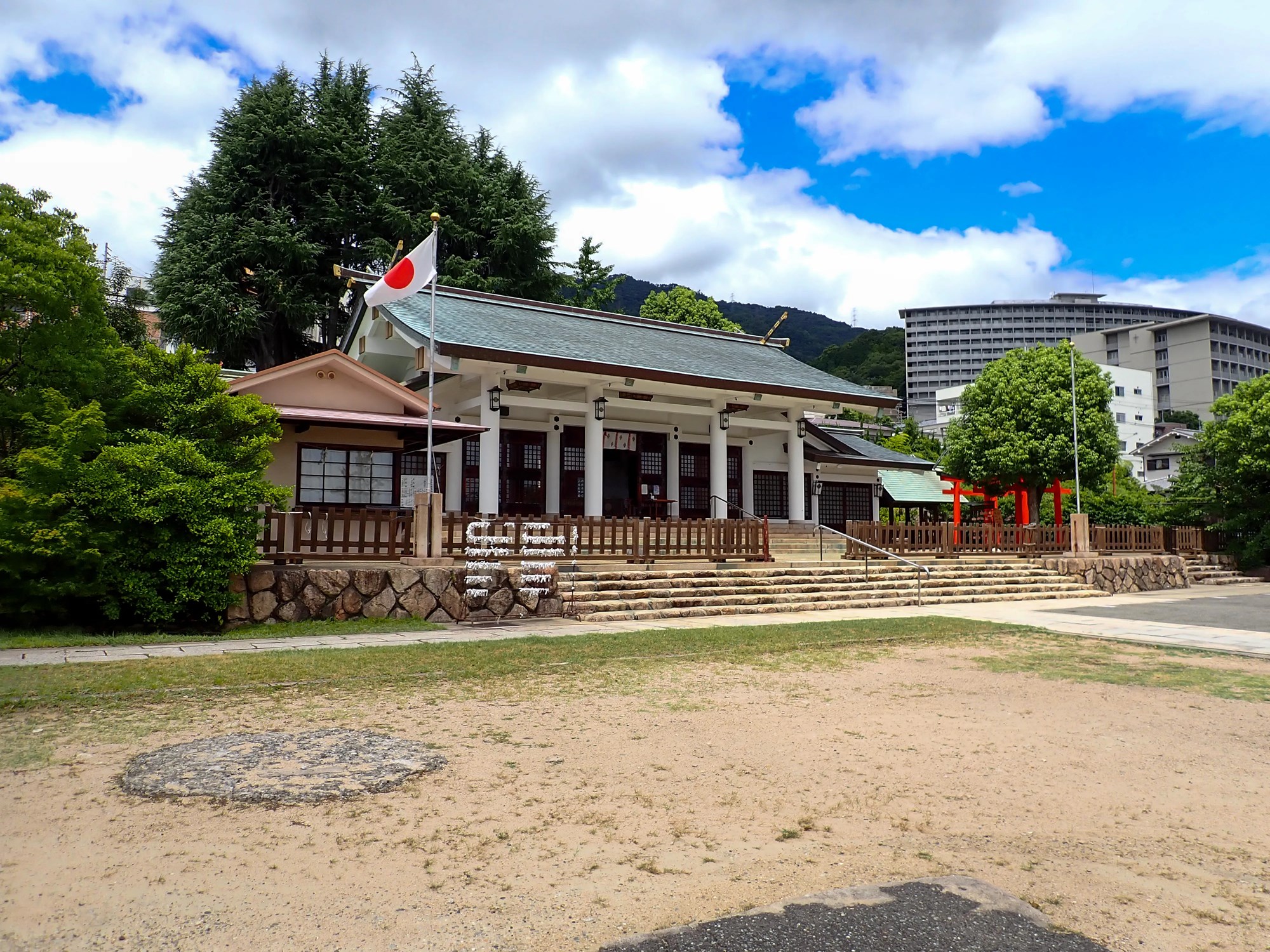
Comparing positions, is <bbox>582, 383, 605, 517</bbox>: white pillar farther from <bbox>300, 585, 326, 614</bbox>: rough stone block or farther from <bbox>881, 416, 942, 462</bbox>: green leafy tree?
<bbox>881, 416, 942, 462</bbox>: green leafy tree

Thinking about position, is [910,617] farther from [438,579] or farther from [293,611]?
[293,611]

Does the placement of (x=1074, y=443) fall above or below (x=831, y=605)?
above

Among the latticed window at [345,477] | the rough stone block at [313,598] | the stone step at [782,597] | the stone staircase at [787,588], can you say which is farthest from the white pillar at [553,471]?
the rough stone block at [313,598]

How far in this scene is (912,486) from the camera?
30750mm

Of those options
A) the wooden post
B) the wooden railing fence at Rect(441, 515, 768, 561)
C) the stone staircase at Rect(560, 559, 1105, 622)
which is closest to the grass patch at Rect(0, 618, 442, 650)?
the wooden railing fence at Rect(441, 515, 768, 561)

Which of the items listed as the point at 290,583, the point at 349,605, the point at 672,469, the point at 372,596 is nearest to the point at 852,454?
the point at 672,469

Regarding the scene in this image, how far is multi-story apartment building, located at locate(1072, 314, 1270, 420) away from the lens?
85.8 m

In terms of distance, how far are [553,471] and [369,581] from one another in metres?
9.69

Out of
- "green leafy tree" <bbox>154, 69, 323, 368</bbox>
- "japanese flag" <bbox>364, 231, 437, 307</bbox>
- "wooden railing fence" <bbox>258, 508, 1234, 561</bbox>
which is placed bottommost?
"wooden railing fence" <bbox>258, 508, 1234, 561</bbox>

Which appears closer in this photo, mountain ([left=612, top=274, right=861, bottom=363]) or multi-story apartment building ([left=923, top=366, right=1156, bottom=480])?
multi-story apartment building ([left=923, top=366, right=1156, bottom=480])

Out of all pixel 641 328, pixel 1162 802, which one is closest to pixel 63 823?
pixel 1162 802

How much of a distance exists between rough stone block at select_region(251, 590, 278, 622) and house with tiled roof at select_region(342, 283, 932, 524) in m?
6.86

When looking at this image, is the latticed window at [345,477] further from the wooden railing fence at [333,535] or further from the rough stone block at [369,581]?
the rough stone block at [369,581]

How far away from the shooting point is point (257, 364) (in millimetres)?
33344
